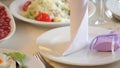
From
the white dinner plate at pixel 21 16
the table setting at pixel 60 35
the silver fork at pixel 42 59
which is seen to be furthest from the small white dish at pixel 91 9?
the silver fork at pixel 42 59

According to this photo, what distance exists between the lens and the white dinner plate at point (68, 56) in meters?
0.86

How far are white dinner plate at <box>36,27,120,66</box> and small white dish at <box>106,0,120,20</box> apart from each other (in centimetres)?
18

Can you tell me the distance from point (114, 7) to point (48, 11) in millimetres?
276

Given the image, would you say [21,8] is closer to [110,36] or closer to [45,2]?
[45,2]

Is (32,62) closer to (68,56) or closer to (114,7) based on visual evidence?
(68,56)

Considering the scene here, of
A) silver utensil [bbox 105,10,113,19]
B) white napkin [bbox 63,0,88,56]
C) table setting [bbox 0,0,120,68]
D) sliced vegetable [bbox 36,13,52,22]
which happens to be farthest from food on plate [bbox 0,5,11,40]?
silver utensil [bbox 105,10,113,19]

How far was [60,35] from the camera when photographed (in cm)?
101

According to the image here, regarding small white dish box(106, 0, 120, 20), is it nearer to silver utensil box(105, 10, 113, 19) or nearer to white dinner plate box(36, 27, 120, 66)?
silver utensil box(105, 10, 113, 19)

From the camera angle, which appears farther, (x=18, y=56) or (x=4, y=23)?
(x=4, y=23)

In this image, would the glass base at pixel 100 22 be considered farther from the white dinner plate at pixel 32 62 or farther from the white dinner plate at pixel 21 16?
the white dinner plate at pixel 32 62

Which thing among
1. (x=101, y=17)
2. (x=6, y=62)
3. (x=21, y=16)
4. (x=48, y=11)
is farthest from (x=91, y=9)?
(x=6, y=62)

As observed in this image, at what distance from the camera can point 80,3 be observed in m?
0.86

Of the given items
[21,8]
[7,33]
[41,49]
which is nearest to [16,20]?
[21,8]

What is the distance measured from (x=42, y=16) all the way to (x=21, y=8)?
0.58ft
